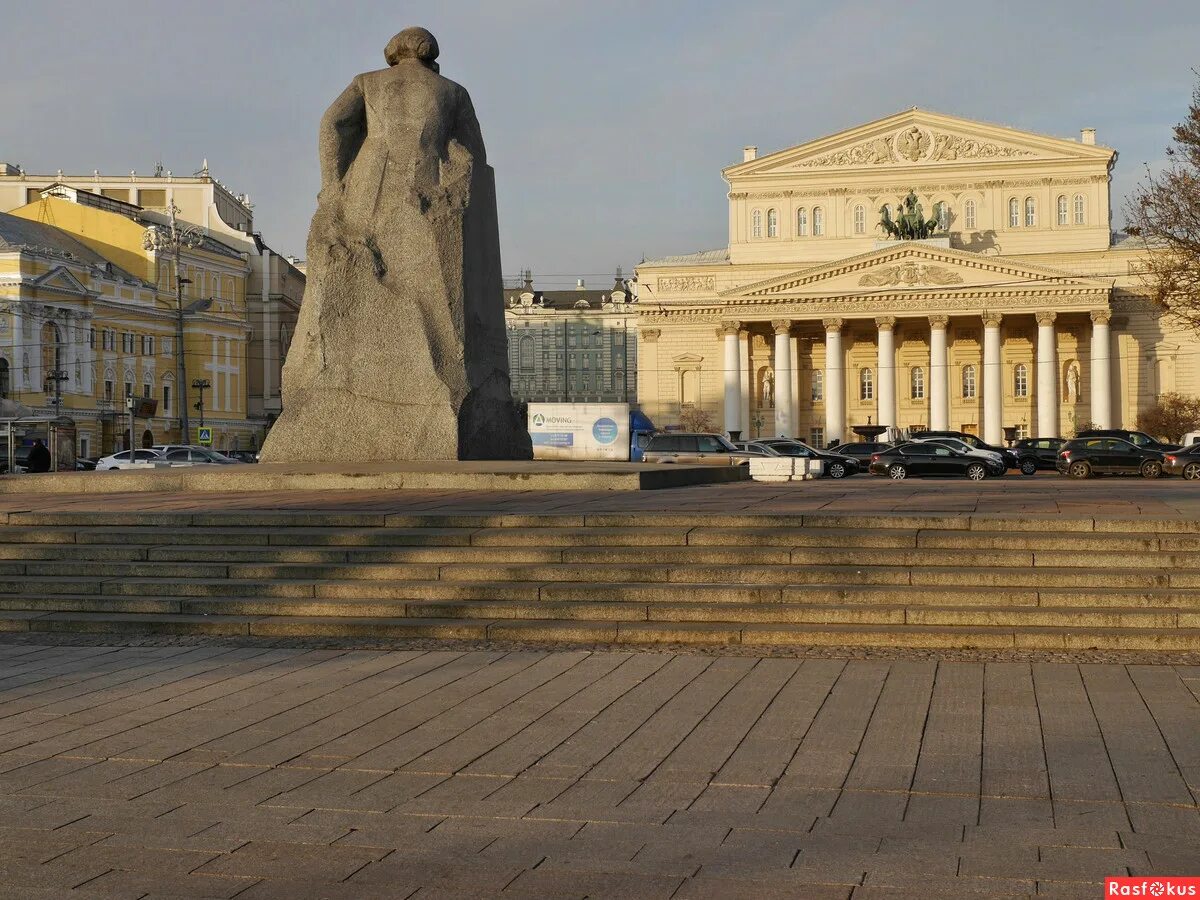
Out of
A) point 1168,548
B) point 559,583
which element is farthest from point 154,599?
point 1168,548

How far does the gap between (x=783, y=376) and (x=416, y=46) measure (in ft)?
222

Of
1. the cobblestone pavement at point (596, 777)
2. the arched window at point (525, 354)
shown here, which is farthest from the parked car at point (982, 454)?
the arched window at point (525, 354)

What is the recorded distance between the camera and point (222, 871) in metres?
4.83

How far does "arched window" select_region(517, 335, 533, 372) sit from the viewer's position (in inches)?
4781

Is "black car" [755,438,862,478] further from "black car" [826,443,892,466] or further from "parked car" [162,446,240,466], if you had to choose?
"parked car" [162,446,240,466]

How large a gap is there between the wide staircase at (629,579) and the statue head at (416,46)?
7127mm

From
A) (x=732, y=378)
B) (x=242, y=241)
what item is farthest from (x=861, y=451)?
(x=242, y=241)

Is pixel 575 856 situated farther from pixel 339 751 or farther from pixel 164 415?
pixel 164 415

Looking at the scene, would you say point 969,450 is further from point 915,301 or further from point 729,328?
point 729,328

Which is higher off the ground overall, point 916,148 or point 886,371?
point 916,148

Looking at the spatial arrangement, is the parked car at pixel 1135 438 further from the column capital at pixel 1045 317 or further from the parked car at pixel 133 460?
the column capital at pixel 1045 317

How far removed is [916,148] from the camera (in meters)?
83.9

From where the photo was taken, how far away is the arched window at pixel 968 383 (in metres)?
85.8

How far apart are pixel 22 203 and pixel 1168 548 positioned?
92.1m
